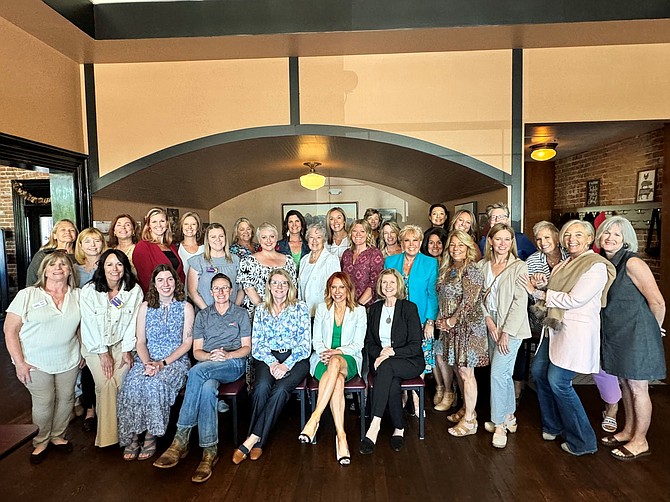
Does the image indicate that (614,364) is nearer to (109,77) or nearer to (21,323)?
(21,323)

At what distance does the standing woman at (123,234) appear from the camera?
3553 millimetres

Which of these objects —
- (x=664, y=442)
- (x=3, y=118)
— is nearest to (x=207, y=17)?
(x=3, y=118)

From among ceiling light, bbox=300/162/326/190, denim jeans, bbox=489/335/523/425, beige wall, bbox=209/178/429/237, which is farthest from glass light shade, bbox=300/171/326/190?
denim jeans, bbox=489/335/523/425

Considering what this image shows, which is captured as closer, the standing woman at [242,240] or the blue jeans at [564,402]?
the blue jeans at [564,402]

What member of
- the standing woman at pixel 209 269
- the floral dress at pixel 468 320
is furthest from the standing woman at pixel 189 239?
the floral dress at pixel 468 320

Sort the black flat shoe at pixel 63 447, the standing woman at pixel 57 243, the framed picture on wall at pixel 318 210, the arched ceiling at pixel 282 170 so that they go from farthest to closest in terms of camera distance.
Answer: the framed picture on wall at pixel 318 210
the arched ceiling at pixel 282 170
the standing woman at pixel 57 243
the black flat shoe at pixel 63 447

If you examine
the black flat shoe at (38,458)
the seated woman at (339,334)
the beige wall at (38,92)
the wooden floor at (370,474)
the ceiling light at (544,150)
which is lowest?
the wooden floor at (370,474)

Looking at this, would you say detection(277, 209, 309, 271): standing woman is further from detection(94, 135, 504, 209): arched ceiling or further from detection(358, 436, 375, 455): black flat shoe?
detection(358, 436, 375, 455): black flat shoe

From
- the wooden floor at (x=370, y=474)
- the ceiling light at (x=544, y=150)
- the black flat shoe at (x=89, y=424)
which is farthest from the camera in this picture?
the ceiling light at (x=544, y=150)

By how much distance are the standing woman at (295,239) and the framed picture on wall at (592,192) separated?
3.96 m

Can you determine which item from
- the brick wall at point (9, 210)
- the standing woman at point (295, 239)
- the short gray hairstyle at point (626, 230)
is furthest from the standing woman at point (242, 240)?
the brick wall at point (9, 210)

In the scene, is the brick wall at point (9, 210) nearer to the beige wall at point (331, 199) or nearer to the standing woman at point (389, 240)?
the beige wall at point (331, 199)

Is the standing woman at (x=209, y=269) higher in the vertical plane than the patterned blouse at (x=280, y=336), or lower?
higher

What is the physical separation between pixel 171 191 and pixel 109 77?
1.44m
